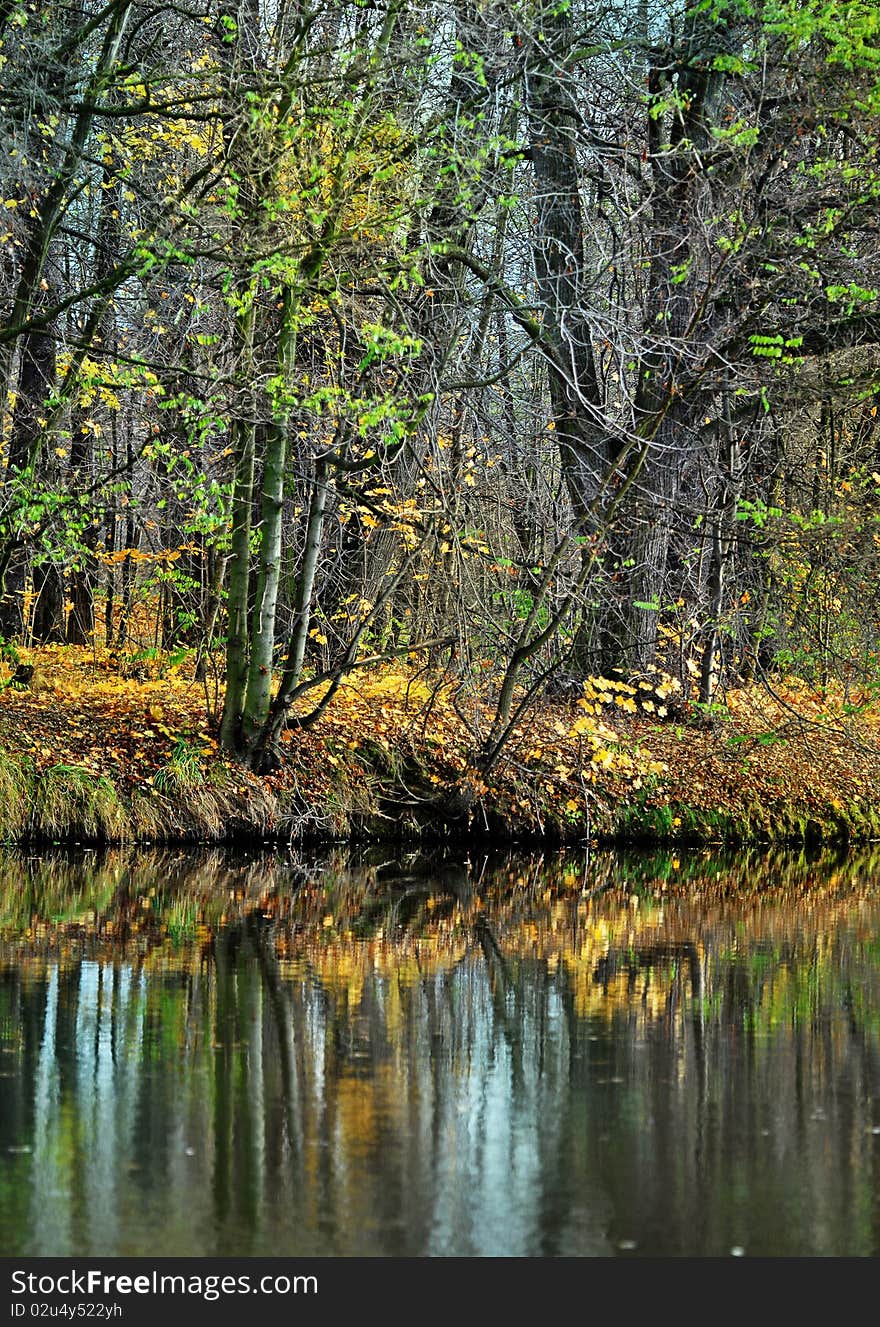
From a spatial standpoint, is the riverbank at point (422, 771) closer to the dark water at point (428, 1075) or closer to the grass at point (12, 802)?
the grass at point (12, 802)

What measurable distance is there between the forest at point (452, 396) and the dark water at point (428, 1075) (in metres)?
4.04

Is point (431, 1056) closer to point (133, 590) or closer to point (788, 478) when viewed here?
point (788, 478)

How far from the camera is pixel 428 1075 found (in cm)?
776

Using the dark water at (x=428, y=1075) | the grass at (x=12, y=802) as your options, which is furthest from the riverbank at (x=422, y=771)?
the dark water at (x=428, y=1075)

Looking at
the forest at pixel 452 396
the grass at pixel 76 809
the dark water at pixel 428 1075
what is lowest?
the dark water at pixel 428 1075

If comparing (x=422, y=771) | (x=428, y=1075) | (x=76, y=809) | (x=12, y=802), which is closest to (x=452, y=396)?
(x=422, y=771)

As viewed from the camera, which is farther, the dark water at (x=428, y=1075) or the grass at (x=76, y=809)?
the grass at (x=76, y=809)

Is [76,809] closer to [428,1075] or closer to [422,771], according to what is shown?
[422,771]

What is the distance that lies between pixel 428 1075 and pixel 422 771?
1067 cm

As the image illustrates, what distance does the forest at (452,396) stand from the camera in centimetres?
1473

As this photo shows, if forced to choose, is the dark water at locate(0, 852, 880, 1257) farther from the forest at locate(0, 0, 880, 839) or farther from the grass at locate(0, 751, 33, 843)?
the forest at locate(0, 0, 880, 839)

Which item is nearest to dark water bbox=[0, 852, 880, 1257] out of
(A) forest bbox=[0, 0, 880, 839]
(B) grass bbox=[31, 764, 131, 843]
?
(B) grass bbox=[31, 764, 131, 843]

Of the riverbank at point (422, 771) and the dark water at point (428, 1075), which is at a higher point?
the riverbank at point (422, 771)

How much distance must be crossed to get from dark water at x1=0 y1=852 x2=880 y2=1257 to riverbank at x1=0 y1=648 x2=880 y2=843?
2.94 m
